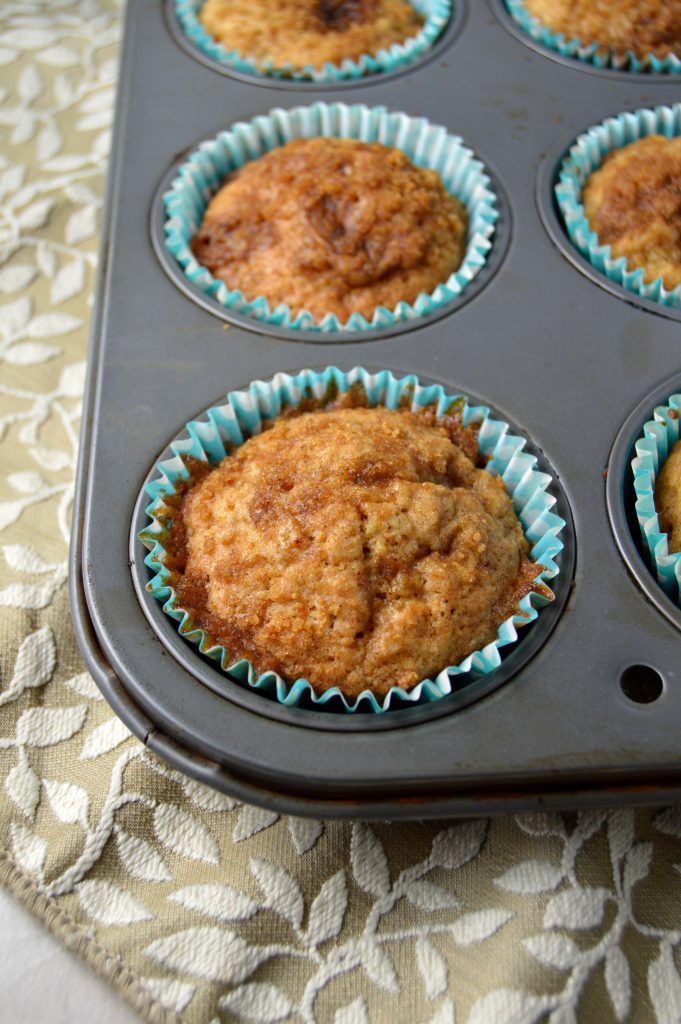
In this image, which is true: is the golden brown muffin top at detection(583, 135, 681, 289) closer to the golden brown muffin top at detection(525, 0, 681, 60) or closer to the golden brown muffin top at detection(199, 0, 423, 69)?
the golden brown muffin top at detection(525, 0, 681, 60)

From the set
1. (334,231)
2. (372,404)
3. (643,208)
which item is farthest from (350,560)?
(643,208)

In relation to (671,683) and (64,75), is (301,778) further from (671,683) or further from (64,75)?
(64,75)

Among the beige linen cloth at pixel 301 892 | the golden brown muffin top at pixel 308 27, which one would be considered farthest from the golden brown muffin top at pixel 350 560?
the golden brown muffin top at pixel 308 27

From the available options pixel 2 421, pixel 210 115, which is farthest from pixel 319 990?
pixel 210 115

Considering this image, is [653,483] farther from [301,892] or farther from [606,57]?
[606,57]

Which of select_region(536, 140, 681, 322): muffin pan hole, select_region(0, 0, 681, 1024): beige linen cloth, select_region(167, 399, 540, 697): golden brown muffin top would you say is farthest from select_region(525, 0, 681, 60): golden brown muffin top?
select_region(0, 0, 681, 1024): beige linen cloth
